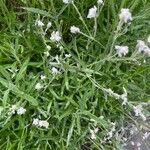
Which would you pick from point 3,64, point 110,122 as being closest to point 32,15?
point 3,64

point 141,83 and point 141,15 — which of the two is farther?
point 141,83

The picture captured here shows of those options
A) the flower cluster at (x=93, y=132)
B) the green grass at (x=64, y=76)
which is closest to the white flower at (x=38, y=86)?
the green grass at (x=64, y=76)

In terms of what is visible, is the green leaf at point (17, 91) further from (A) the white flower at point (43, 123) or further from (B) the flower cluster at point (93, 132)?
(B) the flower cluster at point (93, 132)

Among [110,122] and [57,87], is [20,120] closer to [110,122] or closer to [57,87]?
[57,87]

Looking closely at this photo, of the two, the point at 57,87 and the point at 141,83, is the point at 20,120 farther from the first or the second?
the point at 141,83

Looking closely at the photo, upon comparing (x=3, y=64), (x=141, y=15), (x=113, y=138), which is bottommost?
(x=113, y=138)

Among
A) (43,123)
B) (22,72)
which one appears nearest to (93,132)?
(43,123)

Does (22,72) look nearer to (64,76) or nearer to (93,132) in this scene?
(64,76)

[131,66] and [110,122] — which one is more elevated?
[131,66]
